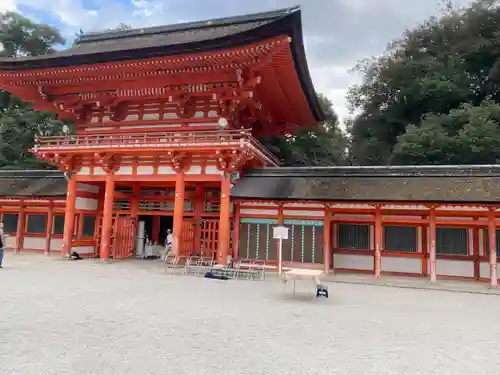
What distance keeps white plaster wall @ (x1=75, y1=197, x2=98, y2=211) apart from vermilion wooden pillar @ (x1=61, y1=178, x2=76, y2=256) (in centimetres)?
61

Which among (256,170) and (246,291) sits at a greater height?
(256,170)

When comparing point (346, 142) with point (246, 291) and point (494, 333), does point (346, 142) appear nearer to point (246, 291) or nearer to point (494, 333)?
point (246, 291)

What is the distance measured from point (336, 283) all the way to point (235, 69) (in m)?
8.27

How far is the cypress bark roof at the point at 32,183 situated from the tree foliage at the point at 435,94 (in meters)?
19.0

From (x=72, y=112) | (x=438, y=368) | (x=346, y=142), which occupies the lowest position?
(x=438, y=368)

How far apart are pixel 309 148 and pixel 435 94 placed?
9.51m

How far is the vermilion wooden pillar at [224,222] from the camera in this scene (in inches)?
521

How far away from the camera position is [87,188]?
16.7 meters

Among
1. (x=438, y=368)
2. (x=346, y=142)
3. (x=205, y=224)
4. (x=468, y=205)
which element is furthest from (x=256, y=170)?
(x=346, y=142)

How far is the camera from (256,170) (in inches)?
566

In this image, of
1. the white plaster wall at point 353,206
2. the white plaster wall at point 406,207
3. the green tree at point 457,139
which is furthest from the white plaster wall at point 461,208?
the green tree at point 457,139

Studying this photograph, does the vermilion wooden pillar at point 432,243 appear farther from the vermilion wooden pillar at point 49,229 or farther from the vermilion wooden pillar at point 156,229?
the vermilion wooden pillar at point 49,229

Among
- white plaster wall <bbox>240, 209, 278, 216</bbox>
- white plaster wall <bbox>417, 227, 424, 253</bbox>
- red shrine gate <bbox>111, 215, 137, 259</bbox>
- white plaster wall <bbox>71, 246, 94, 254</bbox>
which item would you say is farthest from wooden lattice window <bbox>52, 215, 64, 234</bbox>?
white plaster wall <bbox>417, 227, 424, 253</bbox>

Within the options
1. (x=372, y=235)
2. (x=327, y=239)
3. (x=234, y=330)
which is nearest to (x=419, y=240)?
(x=372, y=235)
